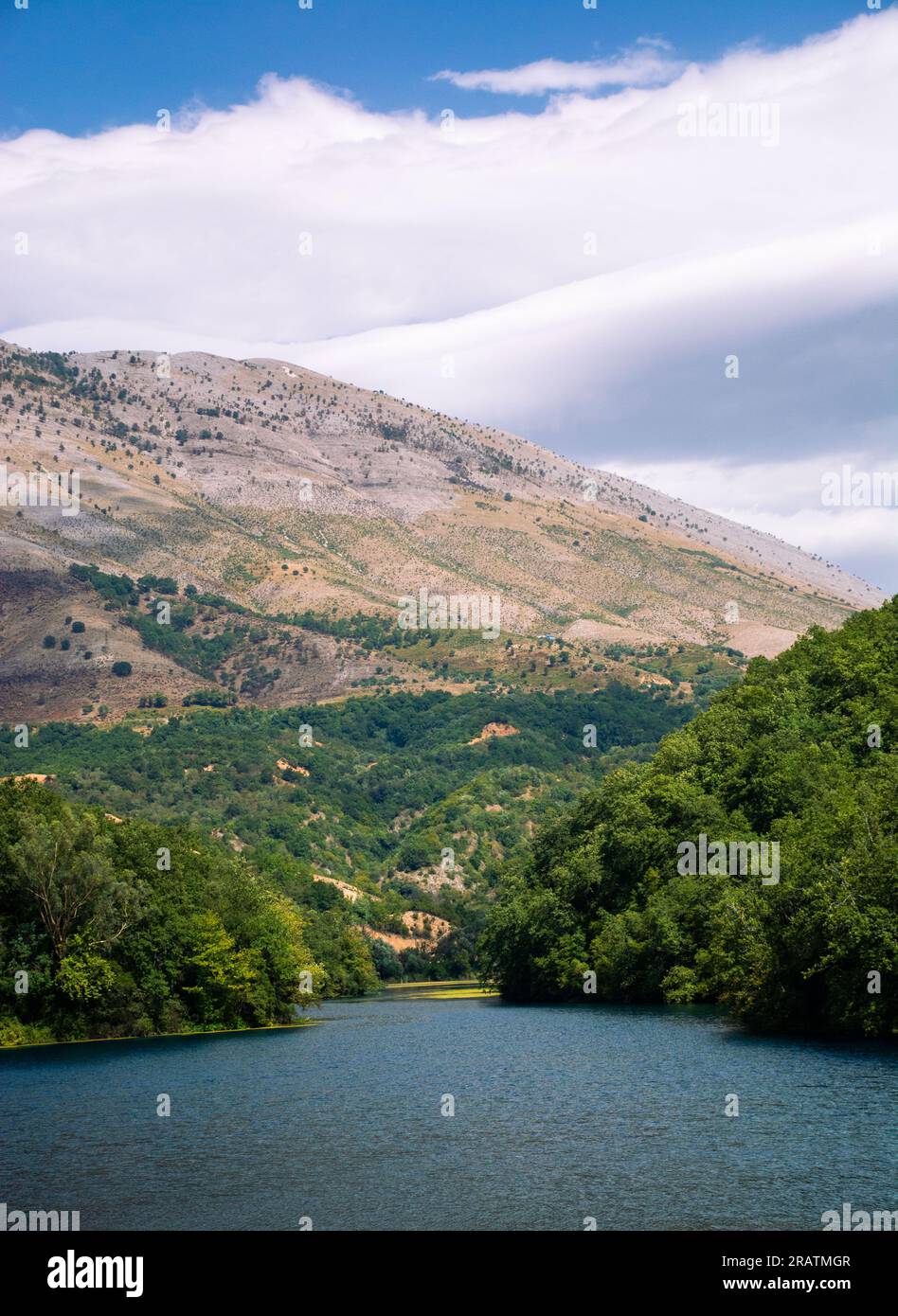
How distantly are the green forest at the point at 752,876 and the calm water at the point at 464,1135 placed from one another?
4.90 meters

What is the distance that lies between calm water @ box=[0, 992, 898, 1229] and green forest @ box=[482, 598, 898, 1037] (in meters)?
4.90

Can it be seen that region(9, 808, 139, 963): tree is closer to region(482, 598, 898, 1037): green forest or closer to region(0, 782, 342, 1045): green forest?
region(0, 782, 342, 1045): green forest

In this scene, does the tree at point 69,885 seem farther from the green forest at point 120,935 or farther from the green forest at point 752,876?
→ the green forest at point 752,876

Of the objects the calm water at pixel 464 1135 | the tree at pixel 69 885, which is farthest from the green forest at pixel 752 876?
the tree at pixel 69 885

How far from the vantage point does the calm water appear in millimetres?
36500

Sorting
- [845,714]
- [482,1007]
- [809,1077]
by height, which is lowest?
[482,1007]

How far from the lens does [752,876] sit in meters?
85.4

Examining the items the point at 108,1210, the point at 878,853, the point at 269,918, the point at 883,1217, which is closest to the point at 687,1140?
the point at 883,1217

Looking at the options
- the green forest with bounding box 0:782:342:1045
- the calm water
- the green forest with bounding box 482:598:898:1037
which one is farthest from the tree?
the green forest with bounding box 482:598:898:1037

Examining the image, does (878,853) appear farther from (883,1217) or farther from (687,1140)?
(883,1217)

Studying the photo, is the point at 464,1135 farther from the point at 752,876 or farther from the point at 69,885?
the point at 752,876

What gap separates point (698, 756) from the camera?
113125 millimetres
